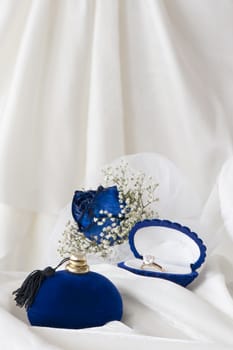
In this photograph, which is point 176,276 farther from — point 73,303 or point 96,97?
point 96,97

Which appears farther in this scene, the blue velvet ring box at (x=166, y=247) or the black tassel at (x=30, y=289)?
the blue velvet ring box at (x=166, y=247)

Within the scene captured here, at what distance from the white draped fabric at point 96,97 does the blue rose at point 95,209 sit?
0.37 meters

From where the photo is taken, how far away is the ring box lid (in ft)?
4.16

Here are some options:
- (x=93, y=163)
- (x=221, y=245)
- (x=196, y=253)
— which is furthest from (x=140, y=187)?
(x=93, y=163)

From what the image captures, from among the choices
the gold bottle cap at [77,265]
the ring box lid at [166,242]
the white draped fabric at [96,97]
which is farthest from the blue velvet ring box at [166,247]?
the white draped fabric at [96,97]

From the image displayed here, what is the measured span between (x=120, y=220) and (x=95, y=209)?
54 millimetres

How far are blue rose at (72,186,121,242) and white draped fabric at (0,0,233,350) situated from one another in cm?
37

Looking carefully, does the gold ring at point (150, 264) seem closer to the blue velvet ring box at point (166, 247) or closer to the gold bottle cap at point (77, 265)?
the blue velvet ring box at point (166, 247)

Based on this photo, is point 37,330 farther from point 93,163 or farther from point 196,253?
point 93,163

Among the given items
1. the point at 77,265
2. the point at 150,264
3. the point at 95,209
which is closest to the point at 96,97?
the point at 95,209

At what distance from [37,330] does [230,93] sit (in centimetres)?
115

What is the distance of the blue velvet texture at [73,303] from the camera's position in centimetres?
103

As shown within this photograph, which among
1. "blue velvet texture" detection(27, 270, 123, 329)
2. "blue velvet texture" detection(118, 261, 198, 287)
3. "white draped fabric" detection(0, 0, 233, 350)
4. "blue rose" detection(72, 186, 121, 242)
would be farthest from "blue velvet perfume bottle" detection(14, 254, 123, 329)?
"white draped fabric" detection(0, 0, 233, 350)

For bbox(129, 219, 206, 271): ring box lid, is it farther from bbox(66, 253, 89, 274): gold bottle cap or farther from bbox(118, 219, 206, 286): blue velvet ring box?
bbox(66, 253, 89, 274): gold bottle cap
